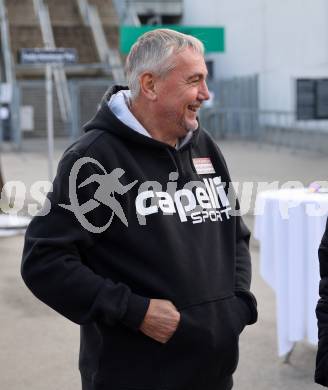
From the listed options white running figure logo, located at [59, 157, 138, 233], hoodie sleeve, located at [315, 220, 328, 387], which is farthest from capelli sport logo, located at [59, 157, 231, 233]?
hoodie sleeve, located at [315, 220, 328, 387]

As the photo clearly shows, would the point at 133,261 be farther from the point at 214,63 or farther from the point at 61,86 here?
the point at 214,63

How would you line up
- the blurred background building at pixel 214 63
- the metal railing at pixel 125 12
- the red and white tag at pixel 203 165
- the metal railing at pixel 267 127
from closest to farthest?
the red and white tag at pixel 203 165, the metal railing at pixel 267 127, the blurred background building at pixel 214 63, the metal railing at pixel 125 12

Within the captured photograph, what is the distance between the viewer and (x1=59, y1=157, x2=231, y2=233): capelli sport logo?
7.50 feet

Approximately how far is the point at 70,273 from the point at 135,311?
0.72 feet

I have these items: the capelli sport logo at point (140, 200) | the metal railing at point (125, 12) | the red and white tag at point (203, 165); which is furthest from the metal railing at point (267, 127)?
the capelli sport logo at point (140, 200)

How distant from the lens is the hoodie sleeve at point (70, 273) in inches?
89.2

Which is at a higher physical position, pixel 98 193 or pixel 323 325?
pixel 98 193

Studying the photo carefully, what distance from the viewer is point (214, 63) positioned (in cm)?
3222

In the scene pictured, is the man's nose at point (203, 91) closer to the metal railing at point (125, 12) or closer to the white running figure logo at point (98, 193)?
the white running figure logo at point (98, 193)

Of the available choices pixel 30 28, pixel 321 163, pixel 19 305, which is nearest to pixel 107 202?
pixel 19 305

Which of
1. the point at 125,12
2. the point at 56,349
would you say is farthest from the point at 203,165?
the point at 125,12

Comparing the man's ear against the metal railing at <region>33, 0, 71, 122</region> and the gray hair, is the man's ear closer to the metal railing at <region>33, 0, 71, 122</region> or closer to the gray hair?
the gray hair

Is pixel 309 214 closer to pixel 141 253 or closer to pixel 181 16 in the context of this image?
pixel 141 253

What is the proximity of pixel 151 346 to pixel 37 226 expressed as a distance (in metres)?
0.50
